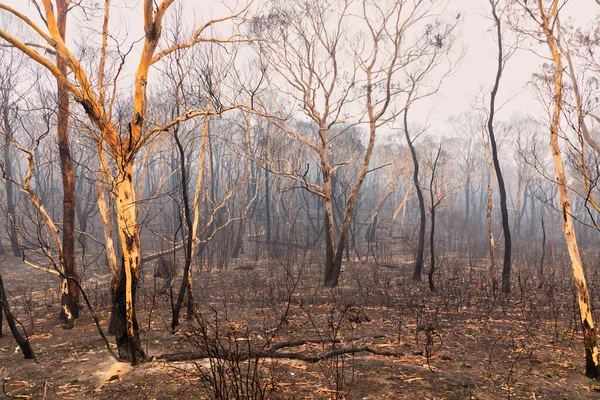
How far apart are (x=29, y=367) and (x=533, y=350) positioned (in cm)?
772

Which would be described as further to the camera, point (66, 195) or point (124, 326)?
point (66, 195)

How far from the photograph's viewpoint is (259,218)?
2808 cm

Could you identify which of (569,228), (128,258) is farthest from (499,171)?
(128,258)

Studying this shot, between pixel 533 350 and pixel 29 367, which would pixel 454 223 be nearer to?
pixel 533 350

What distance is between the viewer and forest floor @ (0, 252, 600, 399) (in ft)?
14.6

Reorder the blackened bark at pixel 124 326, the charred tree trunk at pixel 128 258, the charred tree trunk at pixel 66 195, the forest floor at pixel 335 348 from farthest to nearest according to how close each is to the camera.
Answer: the charred tree trunk at pixel 66 195, the blackened bark at pixel 124 326, the charred tree trunk at pixel 128 258, the forest floor at pixel 335 348

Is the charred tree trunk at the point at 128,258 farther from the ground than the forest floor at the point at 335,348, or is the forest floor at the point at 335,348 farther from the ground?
the charred tree trunk at the point at 128,258

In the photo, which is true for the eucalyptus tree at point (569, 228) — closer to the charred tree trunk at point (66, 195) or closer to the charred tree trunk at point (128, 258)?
the charred tree trunk at point (128, 258)

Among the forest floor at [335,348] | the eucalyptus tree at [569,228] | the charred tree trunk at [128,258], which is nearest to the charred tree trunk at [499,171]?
the forest floor at [335,348]

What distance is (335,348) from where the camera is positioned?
5551 millimetres

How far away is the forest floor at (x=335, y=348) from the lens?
446cm

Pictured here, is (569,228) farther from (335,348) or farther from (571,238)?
(335,348)

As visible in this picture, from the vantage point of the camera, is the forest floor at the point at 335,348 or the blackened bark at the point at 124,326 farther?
the blackened bark at the point at 124,326

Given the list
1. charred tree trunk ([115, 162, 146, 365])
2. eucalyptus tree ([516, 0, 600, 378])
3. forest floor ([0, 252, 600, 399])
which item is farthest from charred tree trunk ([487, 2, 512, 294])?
charred tree trunk ([115, 162, 146, 365])
